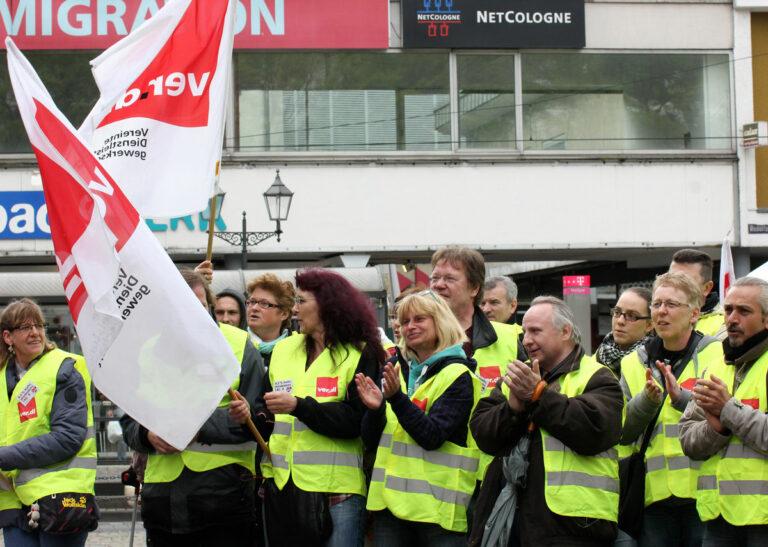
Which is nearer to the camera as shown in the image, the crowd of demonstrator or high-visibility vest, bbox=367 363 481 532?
the crowd of demonstrator

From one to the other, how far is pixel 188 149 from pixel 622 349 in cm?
264

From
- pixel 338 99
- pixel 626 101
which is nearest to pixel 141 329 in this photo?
pixel 338 99

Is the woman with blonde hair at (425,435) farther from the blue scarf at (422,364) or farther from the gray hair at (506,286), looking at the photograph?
the gray hair at (506,286)

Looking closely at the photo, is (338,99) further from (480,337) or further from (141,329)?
(141,329)

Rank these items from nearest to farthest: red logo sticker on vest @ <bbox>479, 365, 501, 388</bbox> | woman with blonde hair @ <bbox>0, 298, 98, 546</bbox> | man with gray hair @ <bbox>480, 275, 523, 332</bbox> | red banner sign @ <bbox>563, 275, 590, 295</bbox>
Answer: red logo sticker on vest @ <bbox>479, 365, 501, 388</bbox> < woman with blonde hair @ <bbox>0, 298, 98, 546</bbox> < man with gray hair @ <bbox>480, 275, 523, 332</bbox> < red banner sign @ <bbox>563, 275, 590, 295</bbox>

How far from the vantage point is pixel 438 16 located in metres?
23.8

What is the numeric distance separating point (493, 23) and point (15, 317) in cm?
1816

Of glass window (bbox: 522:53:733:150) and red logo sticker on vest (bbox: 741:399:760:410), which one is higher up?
glass window (bbox: 522:53:733:150)

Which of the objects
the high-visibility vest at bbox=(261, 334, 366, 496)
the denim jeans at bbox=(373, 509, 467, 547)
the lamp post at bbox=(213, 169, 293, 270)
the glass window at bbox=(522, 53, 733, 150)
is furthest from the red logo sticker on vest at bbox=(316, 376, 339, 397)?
the glass window at bbox=(522, 53, 733, 150)

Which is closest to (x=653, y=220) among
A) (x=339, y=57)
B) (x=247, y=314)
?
(x=339, y=57)

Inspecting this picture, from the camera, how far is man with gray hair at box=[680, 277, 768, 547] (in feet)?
17.9

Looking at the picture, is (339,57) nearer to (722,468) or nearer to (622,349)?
(622,349)

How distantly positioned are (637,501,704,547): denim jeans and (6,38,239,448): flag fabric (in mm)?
2246

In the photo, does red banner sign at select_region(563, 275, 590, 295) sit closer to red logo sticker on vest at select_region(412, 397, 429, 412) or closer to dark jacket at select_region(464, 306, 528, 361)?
Answer: dark jacket at select_region(464, 306, 528, 361)
